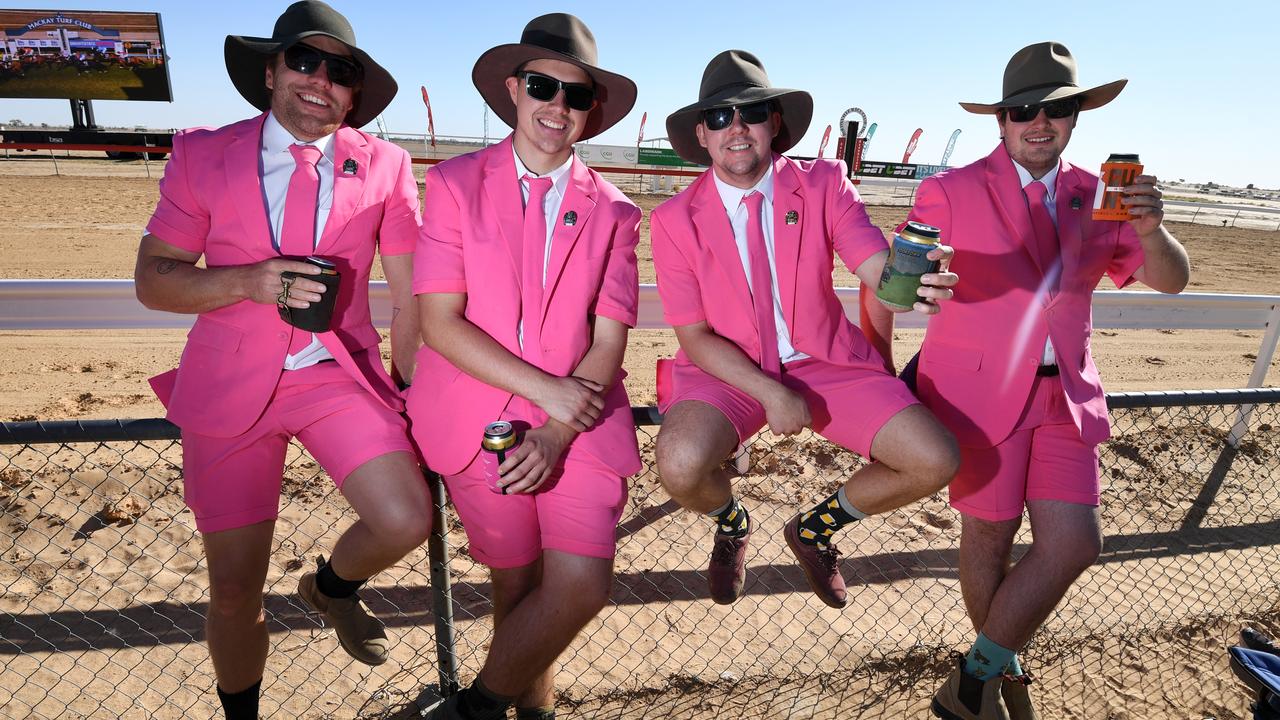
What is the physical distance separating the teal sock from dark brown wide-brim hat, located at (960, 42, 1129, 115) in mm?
1864

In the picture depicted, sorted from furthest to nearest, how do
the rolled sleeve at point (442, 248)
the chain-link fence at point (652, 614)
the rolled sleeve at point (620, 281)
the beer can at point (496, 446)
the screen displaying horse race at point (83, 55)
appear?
the screen displaying horse race at point (83, 55)
the chain-link fence at point (652, 614)
the rolled sleeve at point (620, 281)
the rolled sleeve at point (442, 248)
the beer can at point (496, 446)

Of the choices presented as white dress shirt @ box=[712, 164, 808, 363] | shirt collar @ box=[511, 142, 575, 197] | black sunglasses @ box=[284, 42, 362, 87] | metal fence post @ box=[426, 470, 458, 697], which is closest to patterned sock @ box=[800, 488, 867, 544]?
white dress shirt @ box=[712, 164, 808, 363]

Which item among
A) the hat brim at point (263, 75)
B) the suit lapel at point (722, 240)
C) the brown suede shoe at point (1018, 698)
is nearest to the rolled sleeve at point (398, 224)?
the hat brim at point (263, 75)

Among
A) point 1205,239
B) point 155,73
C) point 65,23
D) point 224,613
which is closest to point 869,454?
point 224,613

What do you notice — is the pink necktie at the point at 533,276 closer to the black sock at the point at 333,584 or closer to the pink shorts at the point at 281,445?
the pink shorts at the point at 281,445

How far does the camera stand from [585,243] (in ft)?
8.14

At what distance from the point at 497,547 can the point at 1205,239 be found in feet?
79.1

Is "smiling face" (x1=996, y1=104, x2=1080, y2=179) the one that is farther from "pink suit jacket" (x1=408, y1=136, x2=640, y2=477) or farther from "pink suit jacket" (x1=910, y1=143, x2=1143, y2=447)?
"pink suit jacket" (x1=408, y1=136, x2=640, y2=477)

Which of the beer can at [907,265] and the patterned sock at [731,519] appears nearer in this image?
the beer can at [907,265]

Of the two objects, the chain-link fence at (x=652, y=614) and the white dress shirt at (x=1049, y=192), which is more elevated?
the white dress shirt at (x=1049, y=192)

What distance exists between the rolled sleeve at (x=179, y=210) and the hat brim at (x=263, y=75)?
1.18 ft

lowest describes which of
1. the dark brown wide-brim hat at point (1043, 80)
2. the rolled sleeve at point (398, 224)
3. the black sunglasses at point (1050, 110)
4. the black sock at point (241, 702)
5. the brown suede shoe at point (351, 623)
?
the black sock at point (241, 702)

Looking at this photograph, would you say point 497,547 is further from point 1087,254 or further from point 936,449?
point 1087,254

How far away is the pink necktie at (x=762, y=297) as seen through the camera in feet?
8.95
